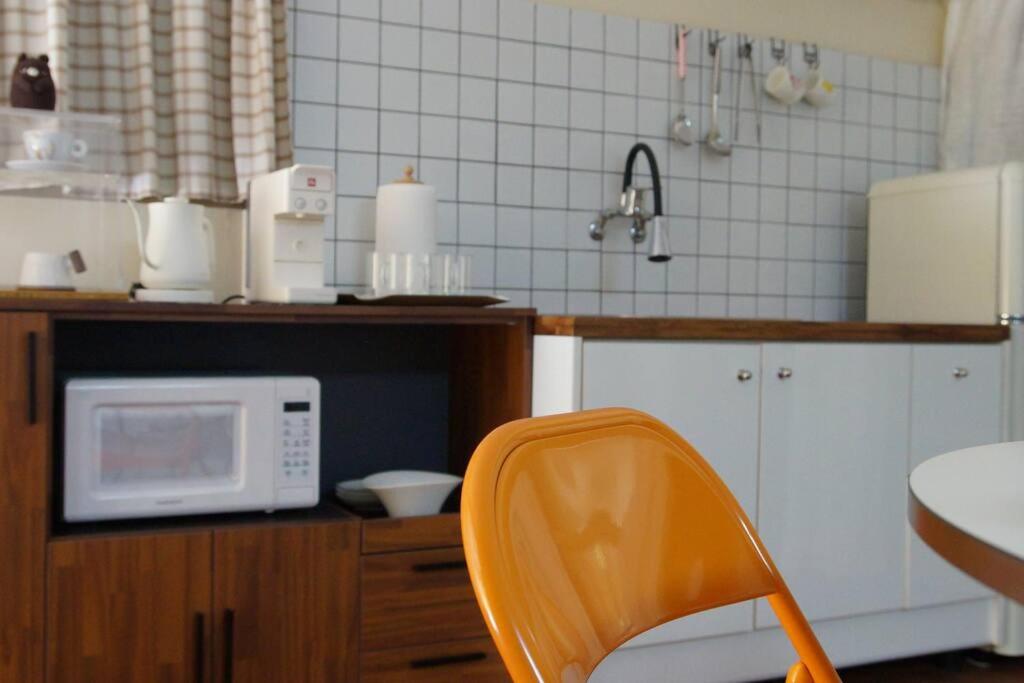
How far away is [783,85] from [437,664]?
1.98m

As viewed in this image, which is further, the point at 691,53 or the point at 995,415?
the point at 691,53

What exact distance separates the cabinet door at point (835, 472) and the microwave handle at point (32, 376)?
1593 mm

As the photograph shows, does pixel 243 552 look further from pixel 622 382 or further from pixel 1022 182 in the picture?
pixel 1022 182

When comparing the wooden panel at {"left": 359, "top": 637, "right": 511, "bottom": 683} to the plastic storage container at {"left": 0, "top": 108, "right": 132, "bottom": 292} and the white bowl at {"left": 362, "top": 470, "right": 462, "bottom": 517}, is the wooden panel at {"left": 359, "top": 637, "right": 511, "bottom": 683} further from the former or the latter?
the plastic storage container at {"left": 0, "top": 108, "right": 132, "bottom": 292}

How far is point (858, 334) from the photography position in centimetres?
269

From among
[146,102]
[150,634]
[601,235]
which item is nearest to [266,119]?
[146,102]

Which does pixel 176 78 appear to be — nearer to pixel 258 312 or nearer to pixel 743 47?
pixel 258 312

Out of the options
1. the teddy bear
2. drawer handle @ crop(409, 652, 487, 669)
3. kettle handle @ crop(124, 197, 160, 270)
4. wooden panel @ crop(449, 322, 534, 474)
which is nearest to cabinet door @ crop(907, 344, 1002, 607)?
wooden panel @ crop(449, 322, 534, 474)

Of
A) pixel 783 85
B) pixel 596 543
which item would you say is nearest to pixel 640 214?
pixel 783 85

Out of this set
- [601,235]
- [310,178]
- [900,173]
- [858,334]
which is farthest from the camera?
[900,173]

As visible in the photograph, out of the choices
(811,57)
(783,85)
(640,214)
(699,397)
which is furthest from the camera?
(811,57)

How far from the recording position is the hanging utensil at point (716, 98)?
10.5 feet

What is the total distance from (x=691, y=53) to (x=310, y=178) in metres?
1.43

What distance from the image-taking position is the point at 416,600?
2.30 metres
